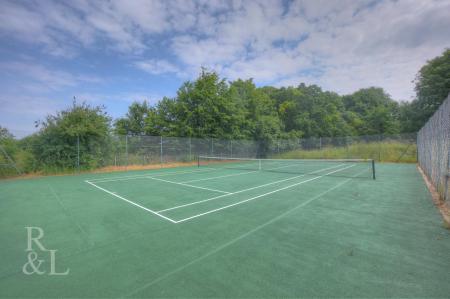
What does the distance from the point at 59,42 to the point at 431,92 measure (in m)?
39.1

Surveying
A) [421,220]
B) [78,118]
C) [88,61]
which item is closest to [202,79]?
[88,61]

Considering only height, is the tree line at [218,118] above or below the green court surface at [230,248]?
above

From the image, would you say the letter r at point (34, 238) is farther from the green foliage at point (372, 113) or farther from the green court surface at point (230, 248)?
the green foliage at point (372, 113)

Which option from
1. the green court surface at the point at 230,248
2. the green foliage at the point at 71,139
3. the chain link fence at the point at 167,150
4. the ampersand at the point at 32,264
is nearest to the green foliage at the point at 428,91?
the chain link fence at the point at 167,150

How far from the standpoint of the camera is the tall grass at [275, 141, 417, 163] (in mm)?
19594

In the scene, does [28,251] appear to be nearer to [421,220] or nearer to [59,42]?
[421,220]

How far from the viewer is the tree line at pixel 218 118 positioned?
1256 centimetres

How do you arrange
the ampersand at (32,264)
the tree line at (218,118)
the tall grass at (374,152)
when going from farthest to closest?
the tall grass at (374,152) → the tree line at (218,118) → the ampersand at (32,264)

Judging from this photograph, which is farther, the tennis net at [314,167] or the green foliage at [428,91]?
the green foliage at [428,91]

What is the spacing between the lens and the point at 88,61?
14.5 m

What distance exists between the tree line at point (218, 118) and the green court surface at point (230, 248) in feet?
26.6

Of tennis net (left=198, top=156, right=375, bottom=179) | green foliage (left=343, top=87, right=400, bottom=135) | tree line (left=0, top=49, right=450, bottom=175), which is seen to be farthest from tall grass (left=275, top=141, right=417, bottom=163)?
green foliage (left=343, top=87, right=400, bottom=135)

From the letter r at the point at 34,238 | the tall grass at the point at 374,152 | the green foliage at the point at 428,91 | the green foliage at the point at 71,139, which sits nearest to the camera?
the letter r at the point at 34,238

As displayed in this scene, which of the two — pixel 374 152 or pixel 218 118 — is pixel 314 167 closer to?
pixel 374 152
